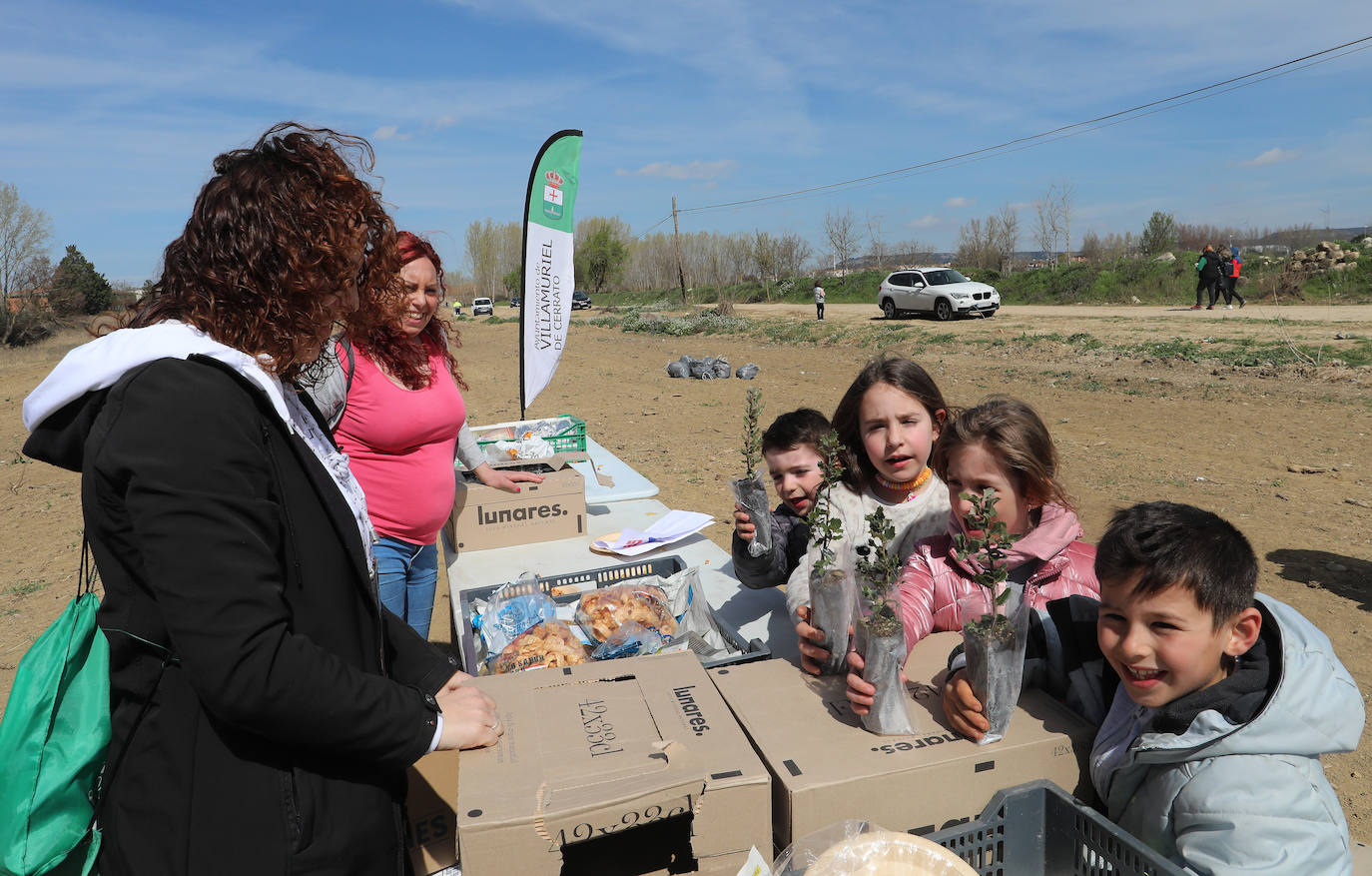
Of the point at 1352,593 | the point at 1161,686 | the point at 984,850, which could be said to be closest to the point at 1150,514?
the point at 1161,686

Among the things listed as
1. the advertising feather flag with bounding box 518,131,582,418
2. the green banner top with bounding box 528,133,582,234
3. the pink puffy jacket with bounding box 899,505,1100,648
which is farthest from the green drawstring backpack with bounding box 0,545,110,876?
the green banner top with bounding box 528,133,582,234

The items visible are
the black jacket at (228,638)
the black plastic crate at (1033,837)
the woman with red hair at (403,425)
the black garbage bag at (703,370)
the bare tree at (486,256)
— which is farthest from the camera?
the bare tree at (486,256)

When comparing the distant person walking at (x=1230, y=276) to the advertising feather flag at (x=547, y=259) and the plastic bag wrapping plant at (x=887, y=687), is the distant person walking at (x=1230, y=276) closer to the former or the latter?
the advertising feather flag at (x=547, y=259)

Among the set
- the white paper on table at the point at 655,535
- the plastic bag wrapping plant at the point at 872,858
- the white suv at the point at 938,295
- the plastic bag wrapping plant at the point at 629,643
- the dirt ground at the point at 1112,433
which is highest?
the white suv at the point at 938,295

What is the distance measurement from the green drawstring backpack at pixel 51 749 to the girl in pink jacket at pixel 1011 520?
1.54 meters

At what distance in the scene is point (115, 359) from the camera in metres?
1.02

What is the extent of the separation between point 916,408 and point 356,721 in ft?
5.44

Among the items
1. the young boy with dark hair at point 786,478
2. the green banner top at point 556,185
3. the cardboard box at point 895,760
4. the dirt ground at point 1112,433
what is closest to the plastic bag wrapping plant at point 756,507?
the young boy with dark hair at point 786,478

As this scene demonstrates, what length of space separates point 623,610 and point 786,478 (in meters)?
0.69

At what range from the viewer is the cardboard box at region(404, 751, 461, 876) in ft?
4.65

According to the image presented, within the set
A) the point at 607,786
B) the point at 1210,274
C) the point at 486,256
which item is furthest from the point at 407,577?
the point at 486,256

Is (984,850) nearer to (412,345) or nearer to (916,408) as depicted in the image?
(916,408)

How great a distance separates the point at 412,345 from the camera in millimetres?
2672

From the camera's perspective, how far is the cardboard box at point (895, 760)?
49.0 inches
